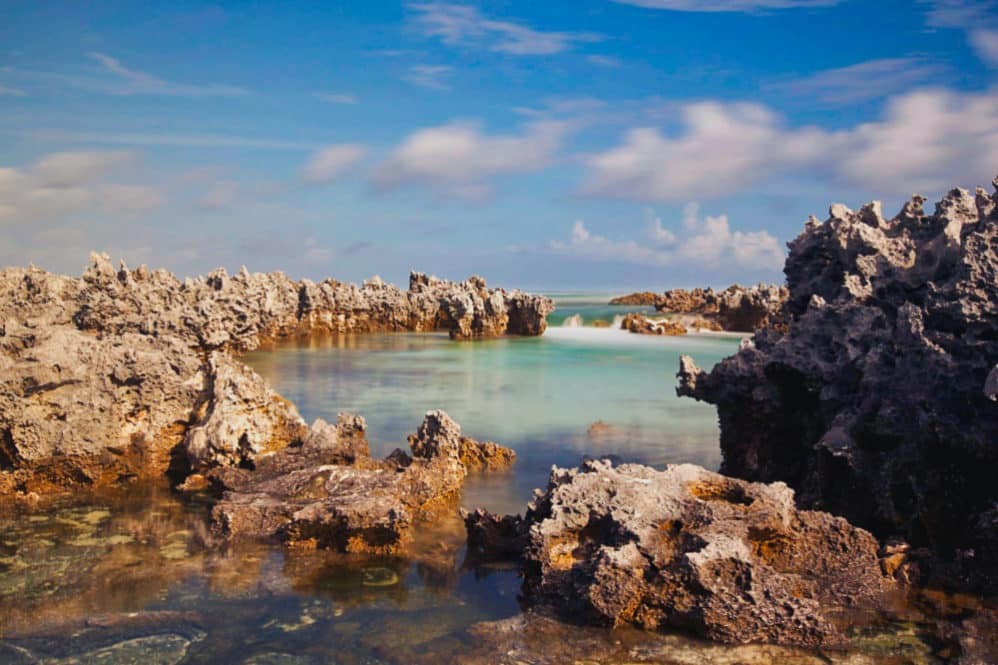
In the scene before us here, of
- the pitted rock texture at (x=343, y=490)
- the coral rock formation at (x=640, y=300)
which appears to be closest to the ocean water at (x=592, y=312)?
the coral rock formation at (x=640, y=300)

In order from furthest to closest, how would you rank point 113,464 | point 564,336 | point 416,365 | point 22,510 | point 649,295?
point 649,295 → point 564,336 → point 416,365 → point 113,464 → point 22,510

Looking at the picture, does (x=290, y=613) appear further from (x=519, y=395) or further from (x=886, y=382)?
(x=519, y=395)

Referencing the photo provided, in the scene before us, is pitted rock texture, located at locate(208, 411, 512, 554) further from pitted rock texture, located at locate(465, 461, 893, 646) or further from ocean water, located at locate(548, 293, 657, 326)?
ocean water, located at locate(548, 293, 657, 326)

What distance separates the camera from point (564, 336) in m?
35.3

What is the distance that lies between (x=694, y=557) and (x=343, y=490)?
12.5 ft

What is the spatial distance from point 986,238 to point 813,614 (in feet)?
11.1

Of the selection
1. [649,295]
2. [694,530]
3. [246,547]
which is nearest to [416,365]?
[246,547]

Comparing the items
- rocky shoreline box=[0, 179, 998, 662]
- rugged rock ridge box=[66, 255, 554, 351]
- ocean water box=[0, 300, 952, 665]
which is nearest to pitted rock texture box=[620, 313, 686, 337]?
rugged rock ridge box=[66, 255, 554, 351]

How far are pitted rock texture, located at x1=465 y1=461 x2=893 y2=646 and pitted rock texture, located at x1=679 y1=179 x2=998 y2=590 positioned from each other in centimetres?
72

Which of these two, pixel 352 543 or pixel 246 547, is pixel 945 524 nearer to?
pixel 352 543

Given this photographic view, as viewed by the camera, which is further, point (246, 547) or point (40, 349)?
point (40, 349)

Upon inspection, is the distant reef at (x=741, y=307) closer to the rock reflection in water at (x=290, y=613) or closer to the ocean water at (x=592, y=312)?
the ocean water at (x=592, y=312)


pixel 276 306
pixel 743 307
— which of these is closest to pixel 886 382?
pixel 276 306

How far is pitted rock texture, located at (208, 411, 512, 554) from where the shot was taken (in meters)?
6.71
